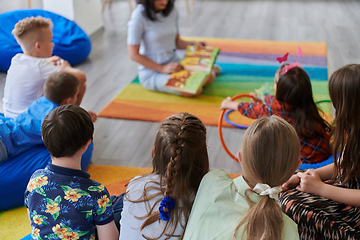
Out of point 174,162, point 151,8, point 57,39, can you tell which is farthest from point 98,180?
point 57,39

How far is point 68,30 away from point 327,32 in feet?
11.1

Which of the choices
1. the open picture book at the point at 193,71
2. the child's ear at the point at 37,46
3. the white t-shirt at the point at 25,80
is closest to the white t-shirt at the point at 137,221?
the white t-shirt at the point at 25,80

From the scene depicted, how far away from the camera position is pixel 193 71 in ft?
9.96

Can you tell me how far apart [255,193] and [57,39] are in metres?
3.13

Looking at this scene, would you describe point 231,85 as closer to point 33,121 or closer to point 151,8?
point 151,8

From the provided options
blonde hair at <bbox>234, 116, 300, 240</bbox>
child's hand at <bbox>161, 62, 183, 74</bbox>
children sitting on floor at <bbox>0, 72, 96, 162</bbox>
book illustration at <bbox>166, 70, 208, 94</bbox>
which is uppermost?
blonde hair at <bbox>234, 116, 300, 240</bbox>

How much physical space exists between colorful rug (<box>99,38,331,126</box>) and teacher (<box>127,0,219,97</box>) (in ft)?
0.43

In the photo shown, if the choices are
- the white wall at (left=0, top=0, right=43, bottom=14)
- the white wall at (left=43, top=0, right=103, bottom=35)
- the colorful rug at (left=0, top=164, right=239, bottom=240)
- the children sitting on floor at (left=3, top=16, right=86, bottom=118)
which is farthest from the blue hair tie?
the white wall at (left=0, top=0, right=43, bottom=14)

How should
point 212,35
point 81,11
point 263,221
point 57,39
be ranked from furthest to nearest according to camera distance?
point 212,35 → point 81,11 → point 57,39 → point 263,221

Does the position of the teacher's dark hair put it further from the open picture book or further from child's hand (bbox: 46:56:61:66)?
child's hand (bbox: 46:56:61:66)

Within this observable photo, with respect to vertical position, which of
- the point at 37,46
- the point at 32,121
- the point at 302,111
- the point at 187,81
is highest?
the point at 37,46

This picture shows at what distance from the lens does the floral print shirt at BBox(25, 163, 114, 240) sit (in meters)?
1.14

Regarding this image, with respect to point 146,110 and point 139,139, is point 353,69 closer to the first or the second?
point 139,139

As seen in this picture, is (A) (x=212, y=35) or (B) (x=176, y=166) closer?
(B) (x=176, y=166)
